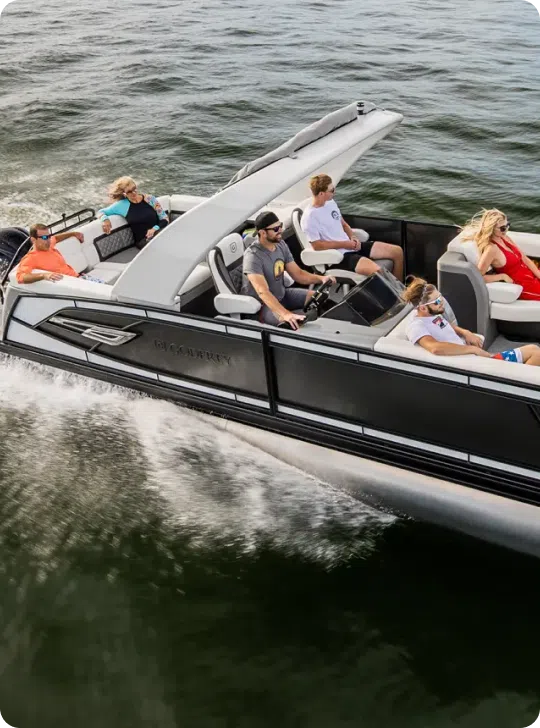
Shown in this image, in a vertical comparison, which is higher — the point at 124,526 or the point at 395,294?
the point at 395,294

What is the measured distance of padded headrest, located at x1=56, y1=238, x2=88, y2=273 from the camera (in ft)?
23.2

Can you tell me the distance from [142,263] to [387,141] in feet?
32.9

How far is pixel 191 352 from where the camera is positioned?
5770 mm

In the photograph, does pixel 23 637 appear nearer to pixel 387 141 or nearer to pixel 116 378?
pixel 116 378

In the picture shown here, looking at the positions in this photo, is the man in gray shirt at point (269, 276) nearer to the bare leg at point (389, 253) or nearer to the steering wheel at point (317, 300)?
the steering wheel at point (317, 300)

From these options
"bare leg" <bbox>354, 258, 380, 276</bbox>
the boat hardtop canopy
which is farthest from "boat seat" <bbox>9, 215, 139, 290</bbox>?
"bare leg" <bbox>354, 258, 380, 276</bbox>

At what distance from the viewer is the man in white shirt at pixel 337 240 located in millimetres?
6406

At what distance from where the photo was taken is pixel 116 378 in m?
6.36

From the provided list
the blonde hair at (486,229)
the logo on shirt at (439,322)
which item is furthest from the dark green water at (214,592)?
the blonde hair at (486,229)

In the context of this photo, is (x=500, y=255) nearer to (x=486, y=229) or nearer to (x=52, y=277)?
(x=486, y=229)

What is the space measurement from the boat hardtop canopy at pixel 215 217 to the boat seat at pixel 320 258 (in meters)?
0.86

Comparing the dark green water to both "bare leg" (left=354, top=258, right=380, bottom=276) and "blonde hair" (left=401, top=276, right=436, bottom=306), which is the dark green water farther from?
"bare leg" (left=354, top=258, right=380, bottom=276)

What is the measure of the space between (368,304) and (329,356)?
795 millimetres

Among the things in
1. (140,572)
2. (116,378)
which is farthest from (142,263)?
(140,572)
